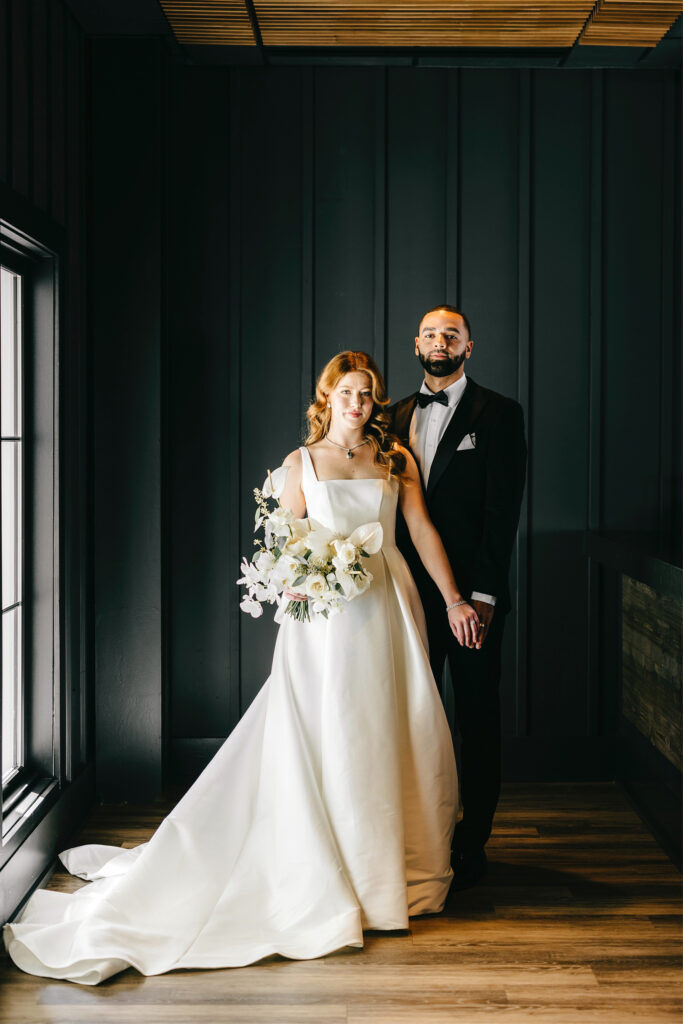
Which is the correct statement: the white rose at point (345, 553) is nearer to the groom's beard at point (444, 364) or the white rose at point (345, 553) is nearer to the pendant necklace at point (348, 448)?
the pendant necklace at point (348, 448)

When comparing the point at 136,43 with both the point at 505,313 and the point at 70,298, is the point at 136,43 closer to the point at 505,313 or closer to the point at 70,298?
the point at 70,298

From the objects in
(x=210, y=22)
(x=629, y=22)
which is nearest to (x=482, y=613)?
(x=629, y=22)

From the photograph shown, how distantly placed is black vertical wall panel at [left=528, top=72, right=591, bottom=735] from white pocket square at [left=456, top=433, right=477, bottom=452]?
985 millimetres

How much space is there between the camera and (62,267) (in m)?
3.30

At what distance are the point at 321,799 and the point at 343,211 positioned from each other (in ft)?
8.28

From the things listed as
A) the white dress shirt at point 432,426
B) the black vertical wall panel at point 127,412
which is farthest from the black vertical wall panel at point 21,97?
the white dress shirt at point 432,426

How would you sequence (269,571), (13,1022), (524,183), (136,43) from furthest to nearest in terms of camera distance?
(524,183), (136,43), (269,571), (13,1022)

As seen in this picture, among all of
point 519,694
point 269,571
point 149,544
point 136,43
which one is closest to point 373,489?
point 269,571

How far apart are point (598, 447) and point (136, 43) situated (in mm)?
2612

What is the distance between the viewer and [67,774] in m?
3.38

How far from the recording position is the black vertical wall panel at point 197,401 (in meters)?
3.87

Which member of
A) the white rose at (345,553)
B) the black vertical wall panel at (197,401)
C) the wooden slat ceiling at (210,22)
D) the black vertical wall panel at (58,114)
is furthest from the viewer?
the black vertical wall panel at (197,401)

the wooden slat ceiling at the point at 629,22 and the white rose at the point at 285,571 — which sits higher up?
the wooden slat ceiling at the point at 629,22

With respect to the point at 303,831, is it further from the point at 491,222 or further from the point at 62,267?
the point at 491,222
